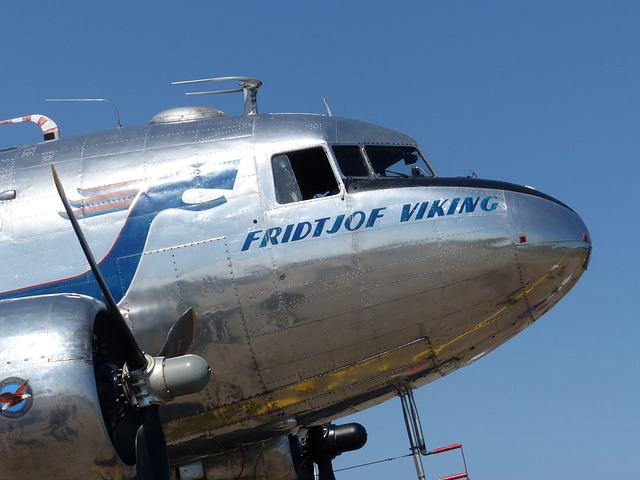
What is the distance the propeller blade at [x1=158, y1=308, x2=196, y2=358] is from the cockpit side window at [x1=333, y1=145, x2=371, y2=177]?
8.60 ft

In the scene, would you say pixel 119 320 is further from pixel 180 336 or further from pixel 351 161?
pixel 351 161

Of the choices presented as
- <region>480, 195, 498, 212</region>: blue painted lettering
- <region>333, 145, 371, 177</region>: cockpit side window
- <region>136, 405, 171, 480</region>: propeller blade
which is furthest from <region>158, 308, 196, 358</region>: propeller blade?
<region>480, 195, 498, 212</region>: blue painted lettering

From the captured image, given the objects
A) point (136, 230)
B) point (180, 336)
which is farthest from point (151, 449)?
point (136, 230)

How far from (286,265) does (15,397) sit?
3.43 meters

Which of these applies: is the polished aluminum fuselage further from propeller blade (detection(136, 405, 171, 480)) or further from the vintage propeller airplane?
propeller blade (detection(136, 405, 171, 480))

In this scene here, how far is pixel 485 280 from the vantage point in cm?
1362

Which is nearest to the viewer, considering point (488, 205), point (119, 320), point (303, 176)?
point (119, 320)

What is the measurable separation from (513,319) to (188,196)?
13.4 ft

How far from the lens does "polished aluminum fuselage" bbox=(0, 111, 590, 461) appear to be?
13.4 m

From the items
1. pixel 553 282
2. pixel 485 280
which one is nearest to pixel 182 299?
pixel 485 280

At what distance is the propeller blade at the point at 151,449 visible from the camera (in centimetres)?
1239

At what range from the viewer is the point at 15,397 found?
11.6 metres

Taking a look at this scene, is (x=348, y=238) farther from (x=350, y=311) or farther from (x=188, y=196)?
(x=188, y=196)

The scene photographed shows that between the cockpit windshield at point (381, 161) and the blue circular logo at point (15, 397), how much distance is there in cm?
460
